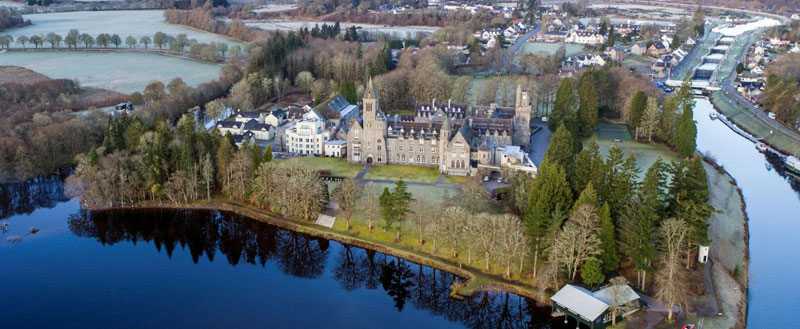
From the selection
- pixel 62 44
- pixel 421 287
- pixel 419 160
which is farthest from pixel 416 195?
pixel 62 44

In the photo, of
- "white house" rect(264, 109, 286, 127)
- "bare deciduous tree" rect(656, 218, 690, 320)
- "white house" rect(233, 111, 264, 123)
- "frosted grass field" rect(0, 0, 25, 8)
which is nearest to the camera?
"bare deciduous tree" rect(656, 218, 690, 320)

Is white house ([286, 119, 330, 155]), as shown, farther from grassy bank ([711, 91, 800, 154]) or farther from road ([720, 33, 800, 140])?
road ([720, 33, 800, 140])

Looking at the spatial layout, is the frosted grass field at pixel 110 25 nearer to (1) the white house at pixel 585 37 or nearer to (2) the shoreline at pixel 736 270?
(1) the white house at pixel 585 37

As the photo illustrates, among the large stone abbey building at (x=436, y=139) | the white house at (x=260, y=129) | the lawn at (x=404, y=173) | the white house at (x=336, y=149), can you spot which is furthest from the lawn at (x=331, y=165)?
the white house at (x=260, y=129)

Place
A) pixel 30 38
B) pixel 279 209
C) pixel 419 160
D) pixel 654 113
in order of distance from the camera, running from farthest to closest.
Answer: pixel 30 38
pixel 654 113
pixel 419 160
pixel 279 209

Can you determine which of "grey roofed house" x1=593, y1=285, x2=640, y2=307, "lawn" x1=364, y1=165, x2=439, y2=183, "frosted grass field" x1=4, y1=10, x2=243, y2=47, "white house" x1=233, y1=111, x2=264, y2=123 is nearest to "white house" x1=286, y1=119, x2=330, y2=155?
"lawn" x1=364, y1=165, x2=439, y2=183

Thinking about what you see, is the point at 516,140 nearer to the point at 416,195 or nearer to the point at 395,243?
the point at 416,195
